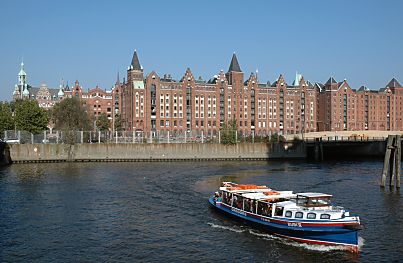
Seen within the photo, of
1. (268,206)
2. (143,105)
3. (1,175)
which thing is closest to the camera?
(268,206)

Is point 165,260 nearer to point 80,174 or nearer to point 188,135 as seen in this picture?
point 80,174

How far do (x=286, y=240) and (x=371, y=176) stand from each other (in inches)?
2161

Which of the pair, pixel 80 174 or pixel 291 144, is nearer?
pixel 80 174

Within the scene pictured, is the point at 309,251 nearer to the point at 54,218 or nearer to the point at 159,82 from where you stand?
the point at 54,218

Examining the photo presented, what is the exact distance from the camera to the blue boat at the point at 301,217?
127ft

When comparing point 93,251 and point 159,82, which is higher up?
point 159,82

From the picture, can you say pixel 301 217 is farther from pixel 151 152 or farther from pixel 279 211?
pixel 151 152

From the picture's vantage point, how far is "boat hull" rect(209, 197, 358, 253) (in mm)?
38500

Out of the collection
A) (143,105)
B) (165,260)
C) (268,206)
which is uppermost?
(143,105)

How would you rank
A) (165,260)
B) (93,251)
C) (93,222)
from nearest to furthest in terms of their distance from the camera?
(165,260), (93,251), (93,222)

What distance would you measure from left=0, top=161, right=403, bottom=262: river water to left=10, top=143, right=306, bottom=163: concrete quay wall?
128 ft

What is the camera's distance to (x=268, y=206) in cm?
4500

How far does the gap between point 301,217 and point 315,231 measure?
74.8 inches

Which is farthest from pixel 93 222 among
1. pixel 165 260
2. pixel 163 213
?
pixel 165 260
